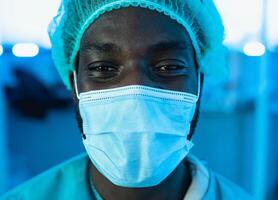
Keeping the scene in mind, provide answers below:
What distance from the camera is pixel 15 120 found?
8.14 feet

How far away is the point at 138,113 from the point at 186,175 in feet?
1.25

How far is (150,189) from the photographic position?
1102 mm

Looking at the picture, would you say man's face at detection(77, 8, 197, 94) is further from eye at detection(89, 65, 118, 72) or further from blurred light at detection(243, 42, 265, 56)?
blurred light at detection(243, 42, 265, 56)

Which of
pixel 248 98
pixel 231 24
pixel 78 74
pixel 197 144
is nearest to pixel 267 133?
pixel 248 98

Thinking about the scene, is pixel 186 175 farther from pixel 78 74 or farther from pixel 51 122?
pixel 51 122

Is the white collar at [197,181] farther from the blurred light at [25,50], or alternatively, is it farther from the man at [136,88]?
the blurred light at [25,50]

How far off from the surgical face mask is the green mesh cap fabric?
7.4 inches

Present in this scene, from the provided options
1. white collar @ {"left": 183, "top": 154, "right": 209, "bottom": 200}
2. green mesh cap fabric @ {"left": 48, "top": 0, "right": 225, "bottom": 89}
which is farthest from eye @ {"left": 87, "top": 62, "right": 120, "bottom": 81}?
white collar @ {"left": 183, "top": 154, "right": 209, "bottom": 200}

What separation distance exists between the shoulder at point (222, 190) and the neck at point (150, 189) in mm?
77

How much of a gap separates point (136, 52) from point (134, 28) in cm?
6

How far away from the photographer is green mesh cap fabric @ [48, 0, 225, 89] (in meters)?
1.06

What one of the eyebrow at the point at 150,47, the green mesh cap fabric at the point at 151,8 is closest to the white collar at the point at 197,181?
the green mesh cap fabric at the point at 151,8

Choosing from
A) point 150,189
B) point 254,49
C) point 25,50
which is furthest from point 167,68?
point 254,49

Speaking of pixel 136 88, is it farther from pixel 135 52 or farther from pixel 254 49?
pixel 254 49
